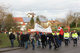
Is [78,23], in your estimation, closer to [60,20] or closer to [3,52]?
[60,20]

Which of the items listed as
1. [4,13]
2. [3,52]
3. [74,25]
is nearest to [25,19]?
[74,25]

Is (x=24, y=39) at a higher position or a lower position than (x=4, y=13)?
lower

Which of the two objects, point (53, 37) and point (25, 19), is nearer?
point (53, 37)

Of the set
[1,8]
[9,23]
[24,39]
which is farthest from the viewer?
[9,23]

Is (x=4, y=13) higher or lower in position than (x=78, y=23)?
higher

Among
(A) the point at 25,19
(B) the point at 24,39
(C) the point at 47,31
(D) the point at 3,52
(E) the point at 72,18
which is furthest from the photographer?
(A) the point at 25,19

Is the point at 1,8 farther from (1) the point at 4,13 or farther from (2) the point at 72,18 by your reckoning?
(2) the point at 72,18

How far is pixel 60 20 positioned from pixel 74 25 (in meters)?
10.8

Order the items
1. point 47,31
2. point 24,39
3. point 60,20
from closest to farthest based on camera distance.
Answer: point 24,39, point 47,31, point 60,20

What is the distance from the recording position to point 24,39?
42.8ft

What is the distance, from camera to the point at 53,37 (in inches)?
531

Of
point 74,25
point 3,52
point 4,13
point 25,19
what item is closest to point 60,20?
point 74,25

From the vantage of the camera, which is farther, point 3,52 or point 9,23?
point 9,23

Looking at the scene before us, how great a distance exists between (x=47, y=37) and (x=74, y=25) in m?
65.2
